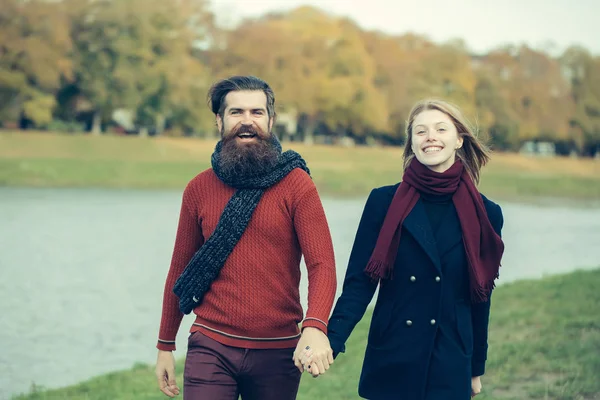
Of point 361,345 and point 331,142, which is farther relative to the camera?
point 331,142

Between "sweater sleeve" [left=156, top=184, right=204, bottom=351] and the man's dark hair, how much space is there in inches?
14.7

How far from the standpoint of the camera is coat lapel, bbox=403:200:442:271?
3.50m

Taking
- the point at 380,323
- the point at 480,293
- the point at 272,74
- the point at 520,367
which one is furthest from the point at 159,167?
the point at 480,293

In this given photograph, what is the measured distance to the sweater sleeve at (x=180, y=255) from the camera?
3762 mm

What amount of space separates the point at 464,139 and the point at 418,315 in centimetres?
80

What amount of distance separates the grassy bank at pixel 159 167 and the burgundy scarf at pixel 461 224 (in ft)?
97.8

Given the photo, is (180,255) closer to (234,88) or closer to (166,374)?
(166,374)

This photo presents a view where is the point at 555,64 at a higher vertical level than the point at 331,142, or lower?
higher

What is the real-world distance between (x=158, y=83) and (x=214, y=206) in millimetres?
48223

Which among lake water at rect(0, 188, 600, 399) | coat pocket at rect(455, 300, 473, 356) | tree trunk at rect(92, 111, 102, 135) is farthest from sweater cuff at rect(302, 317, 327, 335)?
tree trunk at rect(92, 111, 102, 135)

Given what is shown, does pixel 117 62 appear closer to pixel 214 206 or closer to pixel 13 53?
pixel 13 53

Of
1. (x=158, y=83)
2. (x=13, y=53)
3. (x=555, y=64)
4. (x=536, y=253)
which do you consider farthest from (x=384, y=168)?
→ (x=555, y=64)

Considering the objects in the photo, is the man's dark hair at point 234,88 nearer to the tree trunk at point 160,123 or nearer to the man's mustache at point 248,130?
the man's mustache at point 248,130

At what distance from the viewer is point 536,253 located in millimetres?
17641
